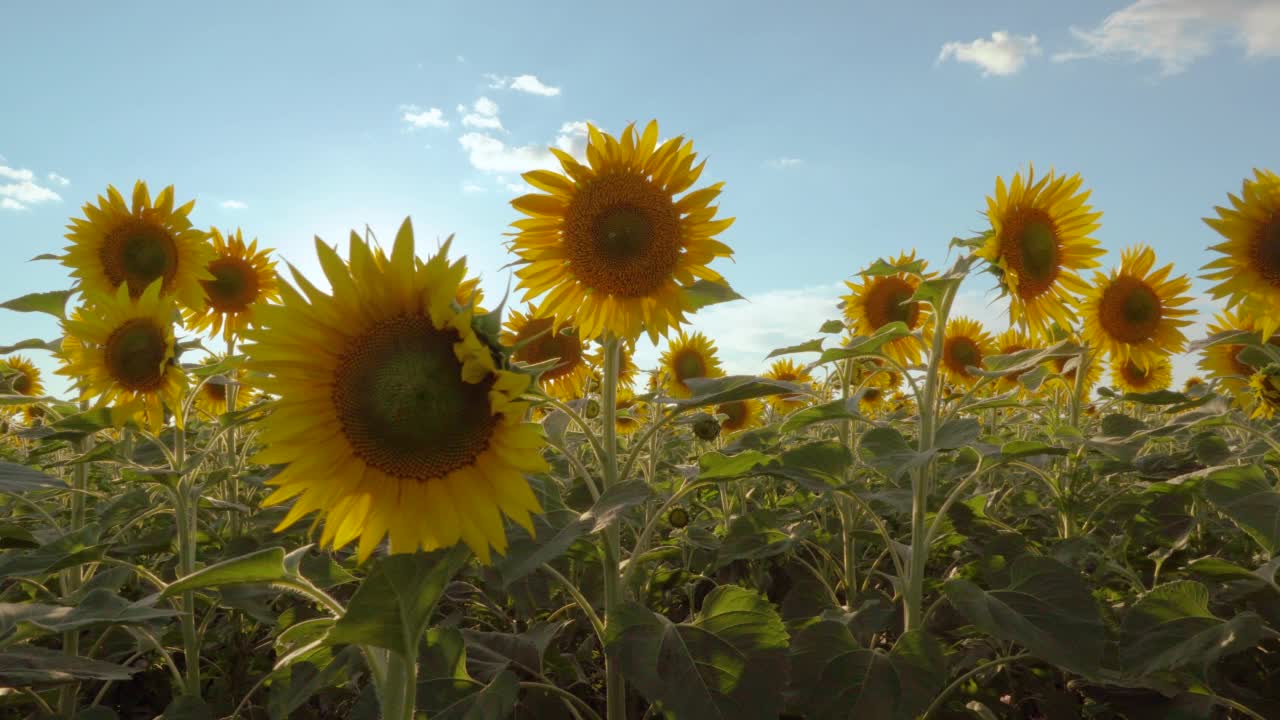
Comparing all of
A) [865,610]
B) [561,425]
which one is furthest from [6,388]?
[865,610]

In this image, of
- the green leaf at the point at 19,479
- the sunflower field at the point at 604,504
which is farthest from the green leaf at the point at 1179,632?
the green leaf at the point at 19,479

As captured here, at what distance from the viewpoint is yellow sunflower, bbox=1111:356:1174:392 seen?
668 centimetres

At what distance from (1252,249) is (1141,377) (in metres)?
3.42

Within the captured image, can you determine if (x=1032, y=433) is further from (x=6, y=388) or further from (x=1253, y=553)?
(x=6, y=388)

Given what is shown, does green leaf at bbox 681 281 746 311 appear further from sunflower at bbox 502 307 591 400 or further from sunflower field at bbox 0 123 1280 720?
sunflower at bbox 502 307 591 400

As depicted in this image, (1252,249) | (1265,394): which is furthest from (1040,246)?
(1265,394)

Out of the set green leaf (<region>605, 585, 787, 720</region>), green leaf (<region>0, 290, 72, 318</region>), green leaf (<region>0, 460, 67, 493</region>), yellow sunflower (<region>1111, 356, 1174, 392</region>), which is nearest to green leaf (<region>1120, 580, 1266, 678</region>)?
green leaf (<region>605, 585, 787, 720</region>)

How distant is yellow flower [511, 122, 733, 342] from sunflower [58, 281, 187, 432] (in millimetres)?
1870

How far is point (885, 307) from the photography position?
528 centimetres

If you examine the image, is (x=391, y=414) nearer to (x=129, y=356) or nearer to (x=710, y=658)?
(x=710, y=658)

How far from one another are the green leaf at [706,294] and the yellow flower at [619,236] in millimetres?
64

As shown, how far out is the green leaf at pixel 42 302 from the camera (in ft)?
11.6

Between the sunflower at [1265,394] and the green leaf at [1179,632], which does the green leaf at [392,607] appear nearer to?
the green leaf at [1179,632]

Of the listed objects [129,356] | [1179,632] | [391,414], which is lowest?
[1179,632]
